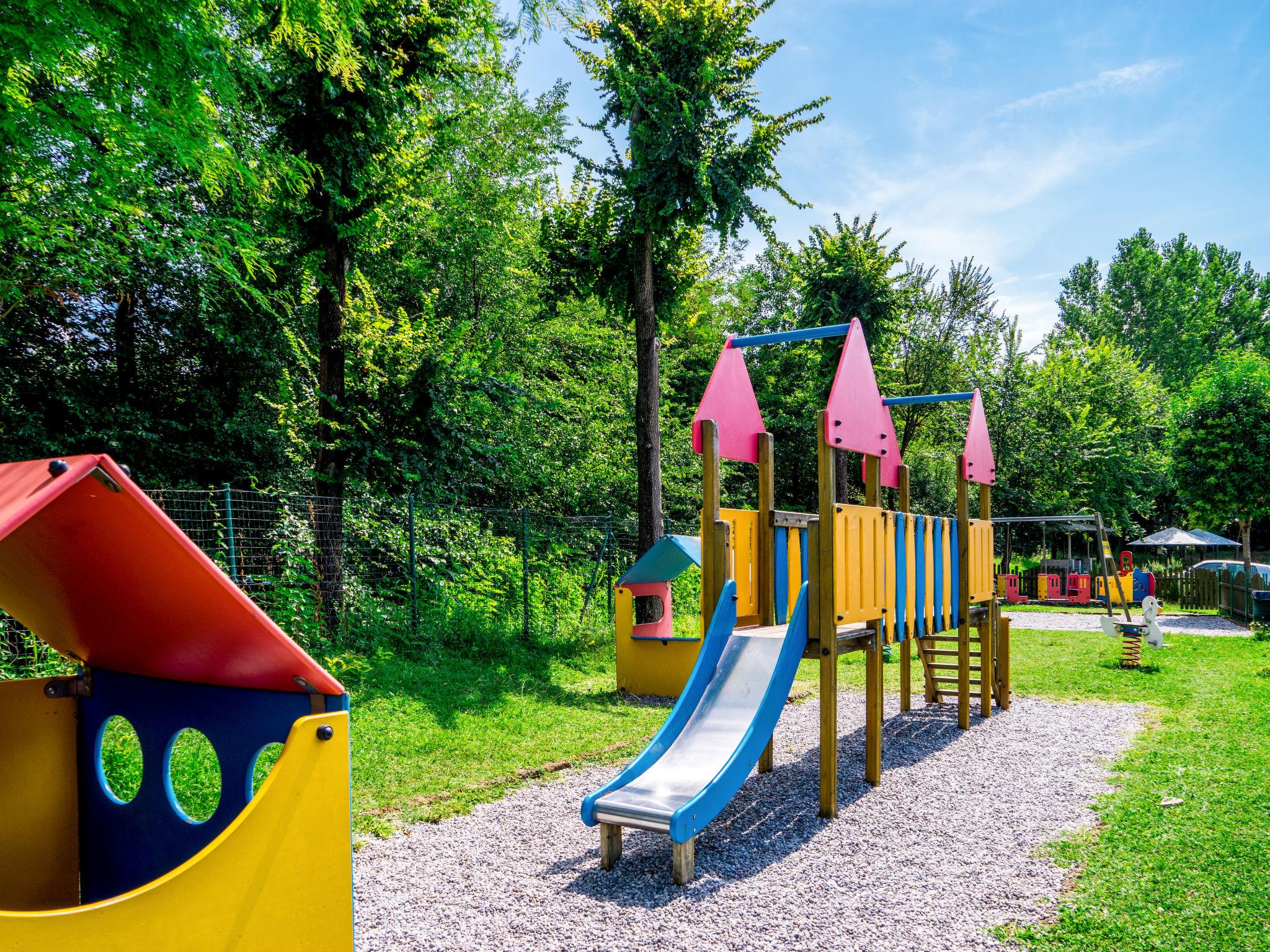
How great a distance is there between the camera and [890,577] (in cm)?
657

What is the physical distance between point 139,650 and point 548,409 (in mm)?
14923

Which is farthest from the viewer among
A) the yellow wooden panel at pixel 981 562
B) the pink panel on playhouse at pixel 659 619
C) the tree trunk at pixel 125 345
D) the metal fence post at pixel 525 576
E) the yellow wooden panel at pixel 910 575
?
the tree trunk at pixel 125 345

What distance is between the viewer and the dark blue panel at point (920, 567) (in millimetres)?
7094

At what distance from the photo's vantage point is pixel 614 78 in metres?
11.3

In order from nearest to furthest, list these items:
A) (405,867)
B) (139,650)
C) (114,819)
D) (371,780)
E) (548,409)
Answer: (139,650) < (114,819) < (405,867) < (371,780) < (548,409)

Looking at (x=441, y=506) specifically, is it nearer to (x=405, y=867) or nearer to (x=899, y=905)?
(x=405, y=867)

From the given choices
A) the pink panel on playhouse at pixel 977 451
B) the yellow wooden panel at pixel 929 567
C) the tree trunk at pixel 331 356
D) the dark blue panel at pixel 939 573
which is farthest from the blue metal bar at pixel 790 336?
the tree trunk at pixel 331 356

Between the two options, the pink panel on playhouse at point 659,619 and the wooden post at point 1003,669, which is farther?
the pink panel on playhouse at point 659,619

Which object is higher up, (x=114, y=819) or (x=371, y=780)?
(x=114, y=819)

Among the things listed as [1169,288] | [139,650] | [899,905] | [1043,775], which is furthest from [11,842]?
[1169,288]

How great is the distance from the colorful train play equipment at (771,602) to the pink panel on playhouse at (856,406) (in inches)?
0.6

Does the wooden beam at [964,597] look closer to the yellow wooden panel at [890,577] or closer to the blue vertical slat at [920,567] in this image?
the blue vertical slat at [920,567]

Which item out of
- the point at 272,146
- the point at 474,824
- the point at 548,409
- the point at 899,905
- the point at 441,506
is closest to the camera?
the point at 899,905

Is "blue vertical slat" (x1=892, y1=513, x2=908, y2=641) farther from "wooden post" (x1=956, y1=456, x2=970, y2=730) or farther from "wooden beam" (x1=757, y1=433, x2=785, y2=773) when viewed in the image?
"wooden post" (x1=956, y1=456, x2=970, y2=730)
